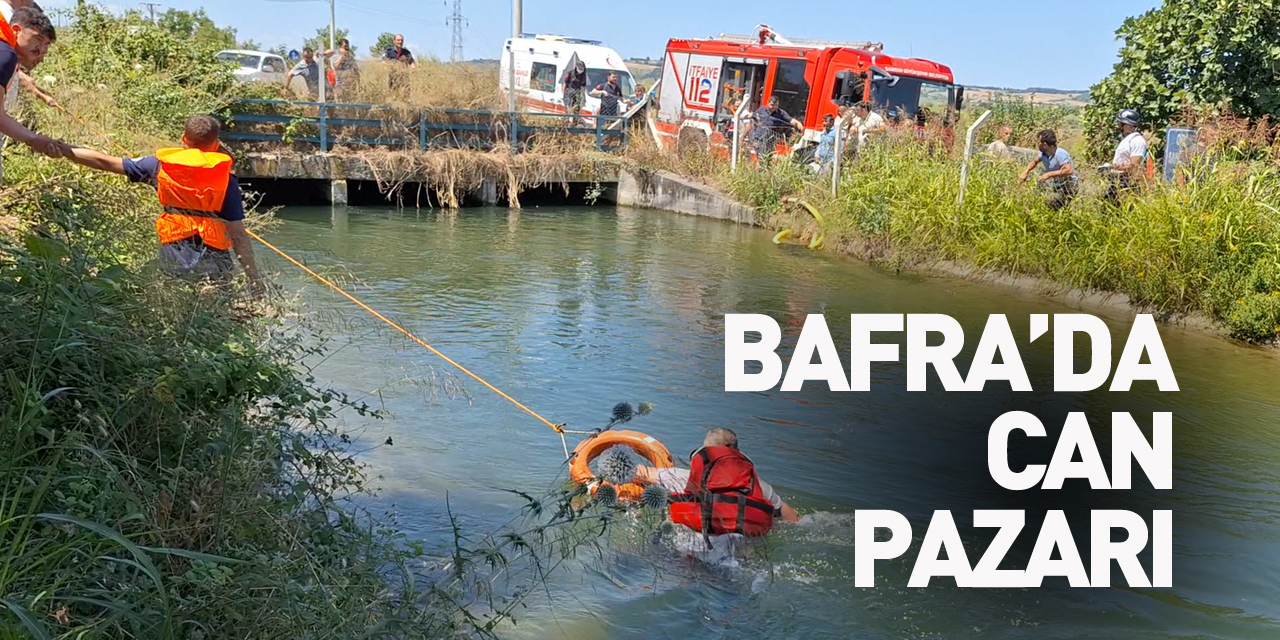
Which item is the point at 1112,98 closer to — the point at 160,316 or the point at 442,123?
the point at 442,123

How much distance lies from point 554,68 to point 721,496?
2422 cm

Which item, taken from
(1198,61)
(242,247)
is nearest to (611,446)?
(242,247)

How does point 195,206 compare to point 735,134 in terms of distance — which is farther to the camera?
point 735,134

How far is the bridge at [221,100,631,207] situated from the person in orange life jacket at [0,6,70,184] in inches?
580

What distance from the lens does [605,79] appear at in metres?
28.8

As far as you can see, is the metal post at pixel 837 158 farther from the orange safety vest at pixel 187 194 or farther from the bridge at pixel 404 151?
the orange safety vest at pixel 187 194

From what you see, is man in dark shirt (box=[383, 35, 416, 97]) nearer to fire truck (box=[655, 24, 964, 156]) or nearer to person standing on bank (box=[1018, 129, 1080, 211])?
fire truck (box=[655, 24, 964, 156])

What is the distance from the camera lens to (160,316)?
487cm

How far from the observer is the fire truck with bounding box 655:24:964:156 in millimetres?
21406

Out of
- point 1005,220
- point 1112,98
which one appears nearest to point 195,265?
point 1005,220

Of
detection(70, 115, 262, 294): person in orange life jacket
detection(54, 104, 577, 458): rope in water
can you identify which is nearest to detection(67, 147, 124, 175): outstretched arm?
detection(70, 115, 262, 294): person in orange life jacket

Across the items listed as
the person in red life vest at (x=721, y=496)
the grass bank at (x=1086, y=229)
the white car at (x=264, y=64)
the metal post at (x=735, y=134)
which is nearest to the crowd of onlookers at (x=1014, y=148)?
the grass bank at (x=1086, y=229)

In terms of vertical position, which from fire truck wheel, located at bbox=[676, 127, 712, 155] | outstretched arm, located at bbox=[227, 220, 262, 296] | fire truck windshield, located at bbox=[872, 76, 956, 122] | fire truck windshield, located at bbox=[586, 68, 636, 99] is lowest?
outstretched arm, located at bbox=[227, 220, 262, 296]

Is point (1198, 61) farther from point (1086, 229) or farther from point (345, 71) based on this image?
point (345, 71)
